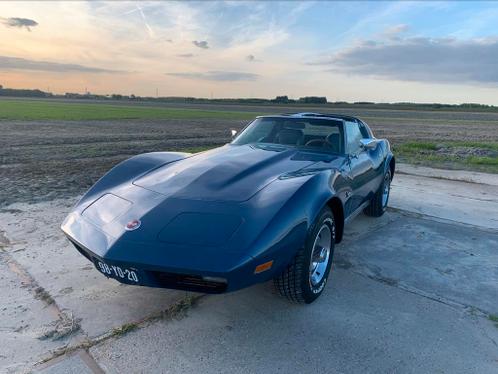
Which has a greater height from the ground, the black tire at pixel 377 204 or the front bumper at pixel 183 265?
the front bumper at pixel 183 265

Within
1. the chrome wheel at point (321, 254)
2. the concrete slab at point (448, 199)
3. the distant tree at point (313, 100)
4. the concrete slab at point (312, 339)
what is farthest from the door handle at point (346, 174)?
the distant tree at point (313, 100)

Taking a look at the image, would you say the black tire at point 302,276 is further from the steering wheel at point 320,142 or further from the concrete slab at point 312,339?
the steering wheel at point 320,142

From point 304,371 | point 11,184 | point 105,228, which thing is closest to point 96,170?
point 11,184

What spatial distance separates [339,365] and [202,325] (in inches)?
36.9

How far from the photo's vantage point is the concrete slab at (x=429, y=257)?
3434 mm

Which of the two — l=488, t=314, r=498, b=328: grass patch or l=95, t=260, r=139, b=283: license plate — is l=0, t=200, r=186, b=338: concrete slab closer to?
l=95, t=260, r=139, b=283: license plate

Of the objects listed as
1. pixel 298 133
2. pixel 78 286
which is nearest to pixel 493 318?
pixel 298 133

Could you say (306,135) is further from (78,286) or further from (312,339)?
(78,286)

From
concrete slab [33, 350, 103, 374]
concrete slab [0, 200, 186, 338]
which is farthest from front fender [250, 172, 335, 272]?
concrete slab [33, 350, 103, 374]

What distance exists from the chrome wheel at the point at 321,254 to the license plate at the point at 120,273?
1304 mm

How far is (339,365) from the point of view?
7.86ft

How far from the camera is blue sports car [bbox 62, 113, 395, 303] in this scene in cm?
245

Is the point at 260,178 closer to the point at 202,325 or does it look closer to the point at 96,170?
the point at 202,325

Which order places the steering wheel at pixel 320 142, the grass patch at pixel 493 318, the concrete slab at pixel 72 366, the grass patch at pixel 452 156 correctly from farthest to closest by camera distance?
the grass patch at pixel 452 156, the steering wheel at pixel 320 142, the grass patch at pixel 493 318, the concrete slab at pixel 72 366
